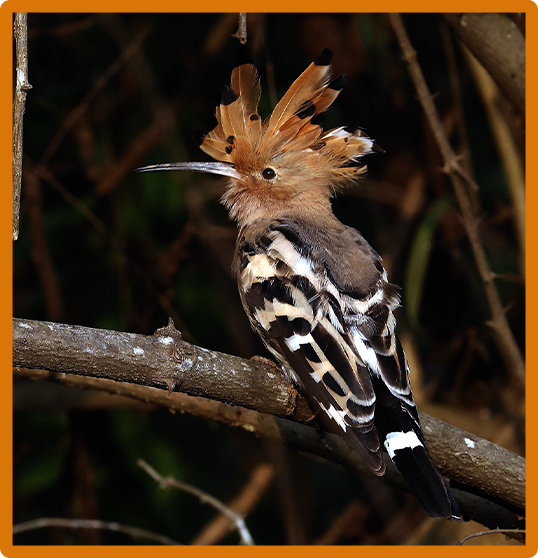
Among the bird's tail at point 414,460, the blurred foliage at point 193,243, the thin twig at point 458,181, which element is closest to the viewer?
the bird's tail at point 414,460

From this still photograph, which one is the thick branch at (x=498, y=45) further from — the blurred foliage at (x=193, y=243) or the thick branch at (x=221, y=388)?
the thick branch at (x=221, y=388)

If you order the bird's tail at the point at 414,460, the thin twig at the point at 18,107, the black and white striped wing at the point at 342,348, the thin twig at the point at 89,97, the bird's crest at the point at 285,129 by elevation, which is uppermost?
the thin twig at the point at 89,97

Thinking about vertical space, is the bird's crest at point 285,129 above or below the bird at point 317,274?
above

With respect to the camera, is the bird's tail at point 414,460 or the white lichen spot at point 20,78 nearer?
the white lichen spot at point 20,78

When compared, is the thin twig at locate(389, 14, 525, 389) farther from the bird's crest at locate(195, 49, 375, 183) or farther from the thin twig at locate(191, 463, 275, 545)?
the thin twig at locate(191, 463, 275, 545)

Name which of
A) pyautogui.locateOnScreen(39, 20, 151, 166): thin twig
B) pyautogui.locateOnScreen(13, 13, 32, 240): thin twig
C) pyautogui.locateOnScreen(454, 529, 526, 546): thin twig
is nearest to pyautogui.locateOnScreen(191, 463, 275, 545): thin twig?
pyautogui.locateOnScreen(454, 529, 526, 546): thin twig

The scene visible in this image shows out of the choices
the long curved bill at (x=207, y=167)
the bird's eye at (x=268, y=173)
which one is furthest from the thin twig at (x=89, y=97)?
the bird's eye at (x=268, y=173)

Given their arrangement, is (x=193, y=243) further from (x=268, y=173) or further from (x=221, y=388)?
(x=221, y=388)
